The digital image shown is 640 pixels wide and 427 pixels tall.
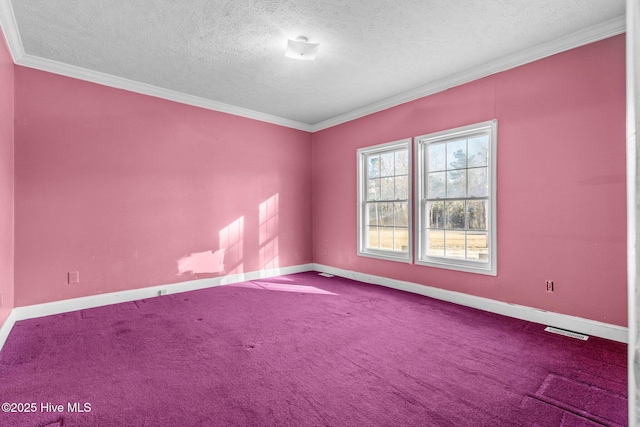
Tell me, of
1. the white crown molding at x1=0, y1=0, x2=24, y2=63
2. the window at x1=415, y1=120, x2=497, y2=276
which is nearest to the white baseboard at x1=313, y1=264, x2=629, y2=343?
the window at x1=415, y1=120, x2=497, y2=276

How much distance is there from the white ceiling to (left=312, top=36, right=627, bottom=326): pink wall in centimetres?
25

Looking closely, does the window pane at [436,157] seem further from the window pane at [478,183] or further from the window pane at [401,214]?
the window pane at [401,214]

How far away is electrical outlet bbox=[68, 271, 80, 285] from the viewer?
3.69 m

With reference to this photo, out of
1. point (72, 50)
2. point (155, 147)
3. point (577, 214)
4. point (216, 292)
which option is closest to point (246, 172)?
point (155, 147)

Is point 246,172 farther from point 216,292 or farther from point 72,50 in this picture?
point 72,50

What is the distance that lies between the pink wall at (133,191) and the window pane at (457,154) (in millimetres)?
2839

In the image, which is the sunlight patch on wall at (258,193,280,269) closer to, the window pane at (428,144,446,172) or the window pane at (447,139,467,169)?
the window pane at (428,144,446,172)

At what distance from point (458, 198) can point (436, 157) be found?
644mm

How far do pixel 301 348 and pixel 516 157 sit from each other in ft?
9.72

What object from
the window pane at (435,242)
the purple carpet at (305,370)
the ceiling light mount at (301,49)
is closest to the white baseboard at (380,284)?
the purple carpet at (305,370)

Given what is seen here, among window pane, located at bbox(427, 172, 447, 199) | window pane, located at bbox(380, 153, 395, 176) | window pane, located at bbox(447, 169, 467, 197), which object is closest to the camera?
window pane, located at bbox(447, 169, 467, 197)

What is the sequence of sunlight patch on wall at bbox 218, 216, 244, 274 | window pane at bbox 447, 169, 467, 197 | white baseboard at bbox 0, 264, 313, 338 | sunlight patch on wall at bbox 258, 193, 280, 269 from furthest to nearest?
sunlight patch on wall at bbox 258, 193, 280, 269 → sunlight patch on wall at bbox 218, 216, 244, 274 → window pane at bbox 447, 169, 467, 197 → white baseboard at bbox 0, 264, 313, 338

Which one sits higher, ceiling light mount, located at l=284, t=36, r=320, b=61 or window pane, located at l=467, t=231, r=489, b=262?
ceiling light mount, located at l=284, t=36, r=320, b=61

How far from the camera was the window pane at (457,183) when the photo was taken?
13.1ft
